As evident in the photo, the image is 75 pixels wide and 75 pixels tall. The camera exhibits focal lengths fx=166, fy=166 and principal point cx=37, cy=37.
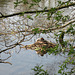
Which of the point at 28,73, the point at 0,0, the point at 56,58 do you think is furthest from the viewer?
the point at 0,0

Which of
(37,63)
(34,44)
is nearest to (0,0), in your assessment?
(34,44)

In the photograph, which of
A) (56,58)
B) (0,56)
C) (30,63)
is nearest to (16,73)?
(30,63)

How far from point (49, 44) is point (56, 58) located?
4.36 ft

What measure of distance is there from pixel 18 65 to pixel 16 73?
556 mm

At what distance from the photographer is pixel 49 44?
7926 millimetres

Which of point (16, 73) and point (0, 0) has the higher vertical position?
point (0, 0)

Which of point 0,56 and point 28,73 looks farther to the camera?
point 0,56

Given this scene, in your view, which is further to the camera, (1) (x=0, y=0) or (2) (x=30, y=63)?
(1) (x=0, y=0)

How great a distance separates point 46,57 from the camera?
6.95m

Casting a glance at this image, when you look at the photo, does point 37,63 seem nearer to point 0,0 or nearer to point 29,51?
point 29,51

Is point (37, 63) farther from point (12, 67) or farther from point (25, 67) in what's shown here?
point (12, 67)

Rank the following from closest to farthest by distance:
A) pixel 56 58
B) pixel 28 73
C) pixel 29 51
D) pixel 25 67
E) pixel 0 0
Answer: pixel 28 73, pixel 25 67, pixel 56 58, pixel 29 51, pixel 0 0

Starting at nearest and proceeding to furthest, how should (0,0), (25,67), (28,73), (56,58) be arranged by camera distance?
1. (28,73)
2. (25,67)
3. (56,58)
4. (0,0)

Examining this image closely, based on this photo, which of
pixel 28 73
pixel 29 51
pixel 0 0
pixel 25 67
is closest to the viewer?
pixel 28 73
